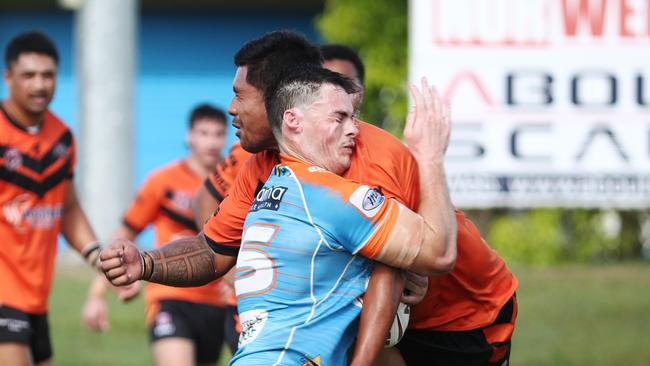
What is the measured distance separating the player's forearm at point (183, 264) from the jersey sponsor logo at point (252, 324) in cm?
51

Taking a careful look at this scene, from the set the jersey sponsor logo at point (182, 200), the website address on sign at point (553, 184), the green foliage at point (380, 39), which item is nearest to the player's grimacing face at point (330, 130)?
the jersey sponsor logo at point (182, 200)

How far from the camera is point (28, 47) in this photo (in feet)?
25.4

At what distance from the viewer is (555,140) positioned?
9.43 meters

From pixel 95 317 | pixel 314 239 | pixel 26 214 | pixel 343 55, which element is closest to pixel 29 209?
pixel 26 214

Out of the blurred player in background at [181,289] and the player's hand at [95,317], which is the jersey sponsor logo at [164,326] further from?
the player's hand at [95,317]

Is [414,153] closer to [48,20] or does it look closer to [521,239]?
[521,239]

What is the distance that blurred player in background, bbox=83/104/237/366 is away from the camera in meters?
8.29

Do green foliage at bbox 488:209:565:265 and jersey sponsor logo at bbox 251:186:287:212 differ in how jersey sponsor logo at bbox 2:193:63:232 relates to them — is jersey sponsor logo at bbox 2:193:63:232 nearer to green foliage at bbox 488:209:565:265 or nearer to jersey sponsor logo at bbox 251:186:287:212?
jersey sponsor logo at bbox 251:186:287:212

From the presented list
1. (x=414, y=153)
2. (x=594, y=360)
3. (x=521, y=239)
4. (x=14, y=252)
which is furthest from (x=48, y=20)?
(x=414, y=153)

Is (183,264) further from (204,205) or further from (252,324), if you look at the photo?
(204,205)

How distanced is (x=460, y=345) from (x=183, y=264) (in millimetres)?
1285

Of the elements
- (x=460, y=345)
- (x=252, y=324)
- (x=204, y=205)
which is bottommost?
(x=460, y=345)

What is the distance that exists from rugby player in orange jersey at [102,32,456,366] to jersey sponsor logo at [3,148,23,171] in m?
2.85

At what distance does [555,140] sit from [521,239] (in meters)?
10.4
